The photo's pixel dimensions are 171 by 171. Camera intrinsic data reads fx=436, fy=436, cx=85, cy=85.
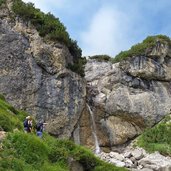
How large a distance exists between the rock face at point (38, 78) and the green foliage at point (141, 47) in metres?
11.1

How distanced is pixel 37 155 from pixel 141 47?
135ft

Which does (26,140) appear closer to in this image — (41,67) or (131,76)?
(41,67)

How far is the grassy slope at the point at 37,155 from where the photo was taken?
65.4 feet

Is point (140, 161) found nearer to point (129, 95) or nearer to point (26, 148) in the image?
point (129, 95)

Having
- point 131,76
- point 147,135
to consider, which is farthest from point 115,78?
point 147,135

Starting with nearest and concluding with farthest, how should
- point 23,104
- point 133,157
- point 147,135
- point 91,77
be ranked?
point 133,157 → point 23,104 → point 147,135 → point 91,77

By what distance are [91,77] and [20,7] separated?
15.1 m

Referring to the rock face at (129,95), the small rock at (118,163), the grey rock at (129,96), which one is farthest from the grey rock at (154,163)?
the grey rock at (129,96)

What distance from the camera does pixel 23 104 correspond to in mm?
49312

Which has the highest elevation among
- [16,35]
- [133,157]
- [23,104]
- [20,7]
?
[20,7]

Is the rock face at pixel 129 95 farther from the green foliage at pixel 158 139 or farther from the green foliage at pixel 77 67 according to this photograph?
the green foliage at pixel 77 67

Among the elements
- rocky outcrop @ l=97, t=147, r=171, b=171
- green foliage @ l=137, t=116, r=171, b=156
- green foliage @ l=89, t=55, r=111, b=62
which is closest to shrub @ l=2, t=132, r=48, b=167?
rocky outcrop @ l=97, t=147, r=171, b=171

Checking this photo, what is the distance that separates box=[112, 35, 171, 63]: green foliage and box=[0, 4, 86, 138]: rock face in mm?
11050

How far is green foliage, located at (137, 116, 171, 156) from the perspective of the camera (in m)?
50.2
